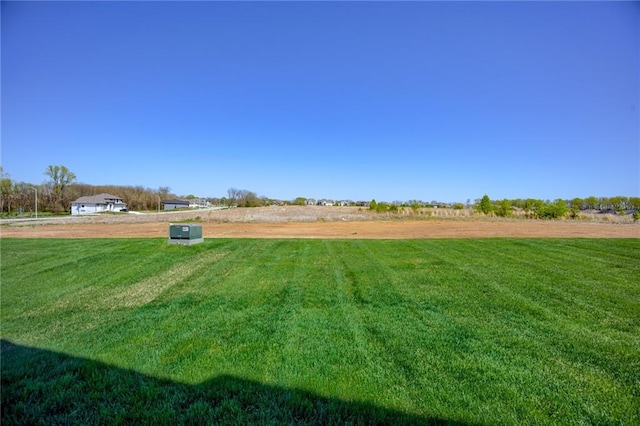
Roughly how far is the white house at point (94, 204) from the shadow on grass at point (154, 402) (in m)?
85.6

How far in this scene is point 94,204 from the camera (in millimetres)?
74562

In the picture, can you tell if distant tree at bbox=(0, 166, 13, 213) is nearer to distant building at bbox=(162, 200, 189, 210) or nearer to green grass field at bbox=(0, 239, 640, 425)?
distant building at bbox=(162, 200, 189, 210)

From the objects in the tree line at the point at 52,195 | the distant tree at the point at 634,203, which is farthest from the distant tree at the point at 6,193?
the distant tree at the point at 634,203

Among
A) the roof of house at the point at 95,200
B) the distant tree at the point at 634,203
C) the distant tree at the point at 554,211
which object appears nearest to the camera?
the distant tree at the point at 554,211

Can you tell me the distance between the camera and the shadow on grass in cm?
250

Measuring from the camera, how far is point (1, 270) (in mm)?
8203

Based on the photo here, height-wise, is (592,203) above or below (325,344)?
above

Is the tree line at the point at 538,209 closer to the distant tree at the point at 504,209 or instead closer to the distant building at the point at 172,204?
the distant tree at the point at 504,209

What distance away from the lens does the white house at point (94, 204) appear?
7244 centimetres

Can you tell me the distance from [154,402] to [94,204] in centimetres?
9020

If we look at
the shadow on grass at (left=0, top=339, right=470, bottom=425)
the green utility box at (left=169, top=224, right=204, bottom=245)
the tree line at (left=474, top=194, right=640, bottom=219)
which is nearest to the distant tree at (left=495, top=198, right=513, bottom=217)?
the tree line at (left=474, top=194, right=640, bottom=219)

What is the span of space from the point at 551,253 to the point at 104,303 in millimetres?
12241

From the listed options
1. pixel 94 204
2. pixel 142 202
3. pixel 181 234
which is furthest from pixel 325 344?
pixel 142 202

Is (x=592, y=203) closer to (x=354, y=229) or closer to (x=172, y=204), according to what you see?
(x=354, y=229)
